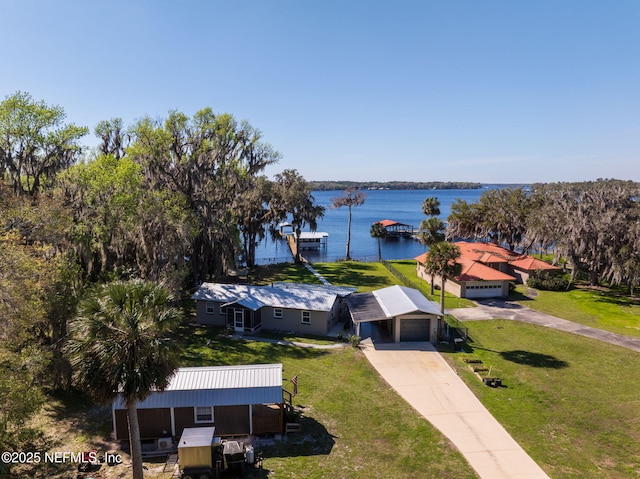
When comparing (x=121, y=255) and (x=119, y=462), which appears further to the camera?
(x=121, y=255)

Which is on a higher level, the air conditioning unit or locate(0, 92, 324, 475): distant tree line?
locate(0, 92, 324, 475): distant tree line

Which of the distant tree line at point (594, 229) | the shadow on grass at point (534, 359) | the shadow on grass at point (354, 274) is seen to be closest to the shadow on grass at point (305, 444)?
the shadow on grass at point (534, 359)

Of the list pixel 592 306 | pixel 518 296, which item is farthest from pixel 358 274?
pixel 592 306

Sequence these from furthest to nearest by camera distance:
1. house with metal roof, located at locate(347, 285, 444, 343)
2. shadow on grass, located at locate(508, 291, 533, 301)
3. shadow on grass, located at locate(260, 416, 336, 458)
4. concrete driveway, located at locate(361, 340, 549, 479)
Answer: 1. shadow on grass, located at locate(508, 291, 533, 301)
2. house with metal roof, located at locate(347, 285, 444, 343)
3. shadow on grass, located at locate(260, 416, 336, 458)
4. concrete driveway, located at locate(361, 340, 549, 479)

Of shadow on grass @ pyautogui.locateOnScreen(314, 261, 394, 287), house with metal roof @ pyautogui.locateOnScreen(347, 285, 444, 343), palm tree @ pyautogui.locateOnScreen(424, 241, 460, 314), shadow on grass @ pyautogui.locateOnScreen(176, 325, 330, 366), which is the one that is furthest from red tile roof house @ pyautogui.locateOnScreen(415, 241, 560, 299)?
shadow on grass @ pyautogui.locateOnScreen(176, 325, 330, 366)

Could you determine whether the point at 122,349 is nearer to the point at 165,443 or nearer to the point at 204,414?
the point at 204,414

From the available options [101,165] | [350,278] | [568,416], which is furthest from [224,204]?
[568,416]

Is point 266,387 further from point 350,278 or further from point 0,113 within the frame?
point 350,278

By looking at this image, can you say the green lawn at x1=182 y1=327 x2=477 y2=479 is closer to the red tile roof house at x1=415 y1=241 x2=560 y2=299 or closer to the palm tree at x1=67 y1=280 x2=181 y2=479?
the palm tree at x1=67 y1=280 x2=181 y2=479

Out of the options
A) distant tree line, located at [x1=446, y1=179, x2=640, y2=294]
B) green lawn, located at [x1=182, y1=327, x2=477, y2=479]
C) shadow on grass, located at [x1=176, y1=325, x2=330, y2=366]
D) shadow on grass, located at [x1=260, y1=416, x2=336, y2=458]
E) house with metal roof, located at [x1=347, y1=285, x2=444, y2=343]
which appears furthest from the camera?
distant tree line, located at [x1=446, y1=179, x2=640, y2=294]
